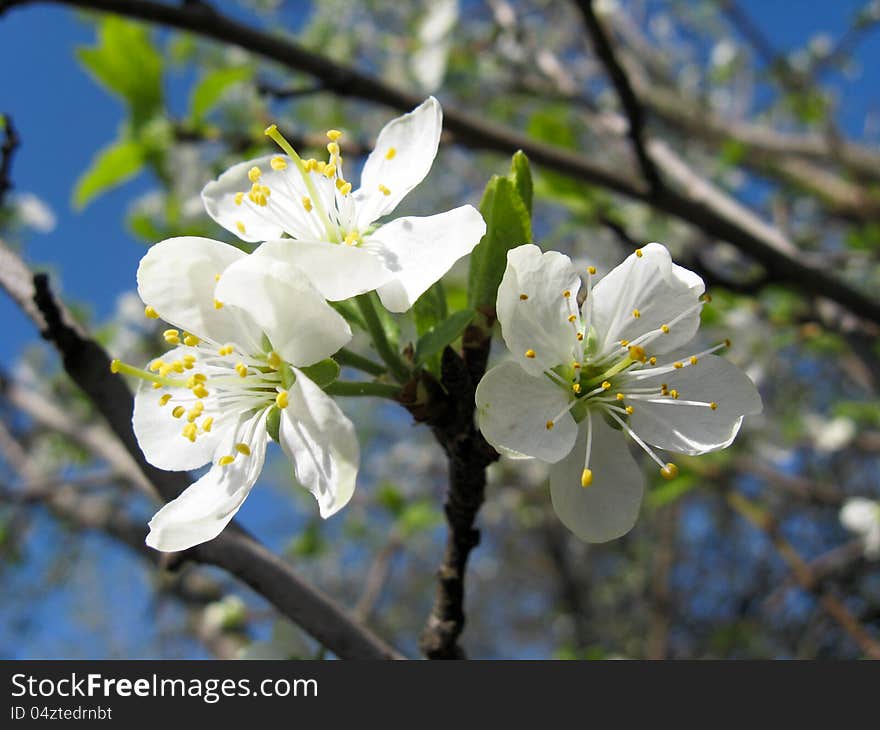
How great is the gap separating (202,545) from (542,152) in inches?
56.3

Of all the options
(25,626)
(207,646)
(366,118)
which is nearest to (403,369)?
(207,646)

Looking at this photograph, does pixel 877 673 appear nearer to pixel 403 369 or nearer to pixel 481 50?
pixel 403 369

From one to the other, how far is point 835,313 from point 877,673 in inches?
52.2

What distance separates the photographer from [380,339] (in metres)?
1.00

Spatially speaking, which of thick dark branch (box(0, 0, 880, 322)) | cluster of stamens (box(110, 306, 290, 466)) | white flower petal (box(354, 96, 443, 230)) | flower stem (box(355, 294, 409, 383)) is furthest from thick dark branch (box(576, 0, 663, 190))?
cluster of stamens (box(110, 306, 290, 466))

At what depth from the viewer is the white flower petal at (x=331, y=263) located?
0.84 m

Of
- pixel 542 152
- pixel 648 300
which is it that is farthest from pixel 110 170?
pixel 648 300

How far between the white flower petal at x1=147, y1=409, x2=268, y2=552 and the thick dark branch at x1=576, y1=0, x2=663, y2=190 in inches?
47.9

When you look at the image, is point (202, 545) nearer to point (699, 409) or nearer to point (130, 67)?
point (699, 409)

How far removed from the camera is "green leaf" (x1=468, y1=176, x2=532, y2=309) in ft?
3.13

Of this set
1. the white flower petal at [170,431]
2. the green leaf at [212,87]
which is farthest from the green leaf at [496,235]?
the green leaf at [212,87]

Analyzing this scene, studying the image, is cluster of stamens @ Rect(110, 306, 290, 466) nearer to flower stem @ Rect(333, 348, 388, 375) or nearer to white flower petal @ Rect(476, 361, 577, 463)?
flower stem @ Rect(333, 348, 388, 375)

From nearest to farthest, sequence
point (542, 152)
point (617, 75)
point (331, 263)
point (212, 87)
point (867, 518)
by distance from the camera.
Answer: point (331, 263) < point (617, 75) < point (542, 152) < point (212, 87) < point (867, 518)

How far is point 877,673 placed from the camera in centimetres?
135
